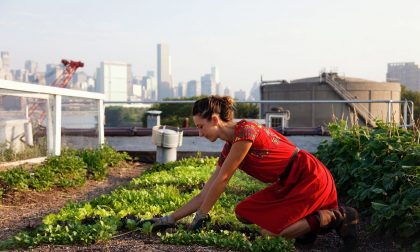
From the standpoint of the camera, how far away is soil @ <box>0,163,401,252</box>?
3.48 m

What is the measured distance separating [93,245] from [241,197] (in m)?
2.67

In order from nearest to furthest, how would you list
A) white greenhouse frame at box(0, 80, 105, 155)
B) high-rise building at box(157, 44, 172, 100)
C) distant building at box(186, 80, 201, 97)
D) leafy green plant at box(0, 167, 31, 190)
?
leafy green plant at box(0, 167, 31, 190) < white greenhouse frame at box(0, 80, 105, 155) < distant building at box(186, 80, 201, 97) < high-rise building at box(157, 44, 172, 100)

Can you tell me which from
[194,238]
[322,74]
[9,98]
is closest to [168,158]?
[9,98]

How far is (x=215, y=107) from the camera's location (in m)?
3.61

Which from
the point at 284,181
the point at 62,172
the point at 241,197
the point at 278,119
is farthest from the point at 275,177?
the point at 278,119

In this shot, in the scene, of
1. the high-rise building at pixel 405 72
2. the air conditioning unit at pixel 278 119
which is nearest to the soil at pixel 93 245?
the air conditioning unit at pixel 278 119

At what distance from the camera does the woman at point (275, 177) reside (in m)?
3.63

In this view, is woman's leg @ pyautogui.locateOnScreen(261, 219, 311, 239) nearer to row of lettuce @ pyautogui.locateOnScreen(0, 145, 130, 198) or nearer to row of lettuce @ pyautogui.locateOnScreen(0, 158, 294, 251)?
row of lettuce @ pyautogui.locateOnScreen(0, 158, 294, 251)

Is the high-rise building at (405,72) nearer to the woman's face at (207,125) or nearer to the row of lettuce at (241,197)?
the row of lettuce at (241,197)

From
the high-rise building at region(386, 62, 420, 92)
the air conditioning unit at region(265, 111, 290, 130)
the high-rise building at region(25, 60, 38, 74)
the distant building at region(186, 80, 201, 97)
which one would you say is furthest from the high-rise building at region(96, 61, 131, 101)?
the air conditioning unit at region(265, 111, 290, 130)

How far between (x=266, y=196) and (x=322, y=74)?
35.6m

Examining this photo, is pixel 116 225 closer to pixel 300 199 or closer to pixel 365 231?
pixel 300 199

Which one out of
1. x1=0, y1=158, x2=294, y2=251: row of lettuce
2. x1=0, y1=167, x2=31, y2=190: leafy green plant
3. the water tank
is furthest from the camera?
the water tank

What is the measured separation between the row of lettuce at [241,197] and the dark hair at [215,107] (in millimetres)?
873
